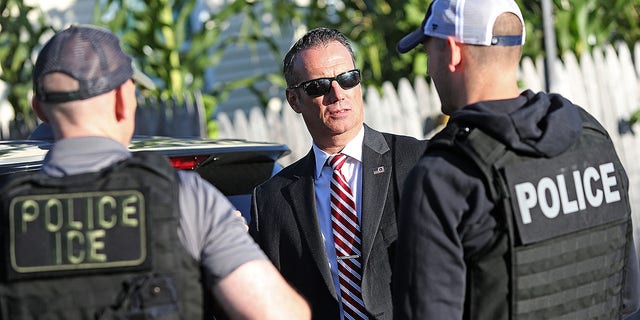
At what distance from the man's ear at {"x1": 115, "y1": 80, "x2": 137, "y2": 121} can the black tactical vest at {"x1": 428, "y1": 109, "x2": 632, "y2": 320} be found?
31.5 inches

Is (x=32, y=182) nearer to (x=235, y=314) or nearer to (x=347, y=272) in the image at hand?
(x=235, y=314)

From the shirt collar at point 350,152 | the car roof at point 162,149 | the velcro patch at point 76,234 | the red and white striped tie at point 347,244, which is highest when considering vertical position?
the car roof at point 162,149

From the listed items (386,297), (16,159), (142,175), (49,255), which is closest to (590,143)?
(386,297)

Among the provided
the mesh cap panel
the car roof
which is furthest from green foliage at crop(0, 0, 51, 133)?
the mesh cap panel

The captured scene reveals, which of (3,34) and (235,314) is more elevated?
(3,34)

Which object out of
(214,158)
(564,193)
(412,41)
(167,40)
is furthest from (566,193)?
(167,40)

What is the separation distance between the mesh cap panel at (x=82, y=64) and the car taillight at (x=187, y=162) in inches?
46.4

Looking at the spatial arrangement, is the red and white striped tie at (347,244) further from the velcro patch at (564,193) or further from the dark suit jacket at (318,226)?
the velcro patch at (564,193)

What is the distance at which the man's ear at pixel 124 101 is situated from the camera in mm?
2758

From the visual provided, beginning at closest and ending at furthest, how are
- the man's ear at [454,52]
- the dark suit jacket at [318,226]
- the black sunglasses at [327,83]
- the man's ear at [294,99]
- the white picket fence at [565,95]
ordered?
1. the man's ear at [454,52]
2. the dark suit jacket at [318,226]
3. the black sunglasses at [327,83]
4. the man's ear at [294,99]
5. the white picket fence at [565,95]

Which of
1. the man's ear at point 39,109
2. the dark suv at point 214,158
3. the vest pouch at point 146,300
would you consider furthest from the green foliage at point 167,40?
the vest pouch at point 146,300

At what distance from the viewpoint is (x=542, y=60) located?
9.02 m

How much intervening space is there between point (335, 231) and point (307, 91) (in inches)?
23.6

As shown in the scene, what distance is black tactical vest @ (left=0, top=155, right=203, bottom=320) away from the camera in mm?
2641
